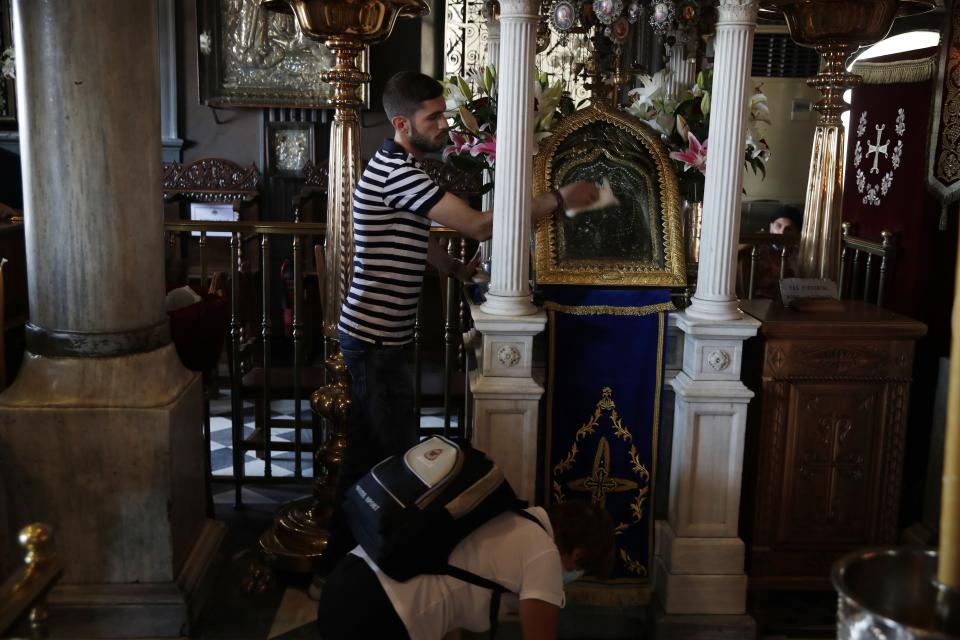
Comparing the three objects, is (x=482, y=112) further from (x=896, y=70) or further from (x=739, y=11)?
(x=896, y=70)

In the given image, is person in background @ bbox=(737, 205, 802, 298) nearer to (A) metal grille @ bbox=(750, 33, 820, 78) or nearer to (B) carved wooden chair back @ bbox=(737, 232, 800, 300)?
(B) carved wooden chair back @ bbox=(737, 232, 800, 300)

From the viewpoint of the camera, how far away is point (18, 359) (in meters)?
3.87

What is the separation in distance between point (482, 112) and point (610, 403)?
3.38 feet

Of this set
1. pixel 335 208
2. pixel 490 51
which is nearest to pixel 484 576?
pixel 335 208

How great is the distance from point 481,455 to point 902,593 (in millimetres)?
1522

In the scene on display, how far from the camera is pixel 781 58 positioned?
28.1ft

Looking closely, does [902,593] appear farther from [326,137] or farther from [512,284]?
[326,137]

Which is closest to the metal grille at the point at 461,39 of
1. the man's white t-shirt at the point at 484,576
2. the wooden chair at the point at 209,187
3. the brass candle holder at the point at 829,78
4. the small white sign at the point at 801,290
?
the wooden chair at the point at 209,187

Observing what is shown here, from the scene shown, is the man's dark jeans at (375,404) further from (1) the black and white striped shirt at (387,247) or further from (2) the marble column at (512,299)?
(2) the marble column at (512,299)

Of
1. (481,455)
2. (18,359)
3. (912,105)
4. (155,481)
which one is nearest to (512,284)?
(481,455)

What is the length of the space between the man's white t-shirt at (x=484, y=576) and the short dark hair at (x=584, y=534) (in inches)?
3.0

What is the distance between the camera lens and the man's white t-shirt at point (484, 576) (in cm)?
216

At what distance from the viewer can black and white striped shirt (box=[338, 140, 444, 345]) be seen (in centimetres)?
298

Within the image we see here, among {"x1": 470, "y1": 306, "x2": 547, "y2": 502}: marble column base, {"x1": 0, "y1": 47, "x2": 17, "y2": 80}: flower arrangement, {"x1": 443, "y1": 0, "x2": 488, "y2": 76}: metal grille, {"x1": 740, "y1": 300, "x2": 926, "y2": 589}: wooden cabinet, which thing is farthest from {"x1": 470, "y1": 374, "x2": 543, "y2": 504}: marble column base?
{"x1": 0, "y1": 47, "x2": 17, "y2": 80}: flower arrangement
